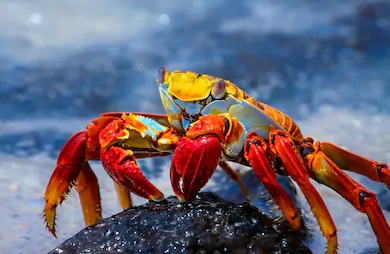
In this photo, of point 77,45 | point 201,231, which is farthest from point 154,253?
point 77,45

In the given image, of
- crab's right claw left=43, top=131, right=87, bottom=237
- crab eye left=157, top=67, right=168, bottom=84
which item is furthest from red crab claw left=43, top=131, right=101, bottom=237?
crab eye left=157, top=67, right=168, bottom=84

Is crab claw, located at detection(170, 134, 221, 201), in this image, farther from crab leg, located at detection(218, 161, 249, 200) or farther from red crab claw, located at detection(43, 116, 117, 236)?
crab leg, located at detection(218, 161, 249, 200)

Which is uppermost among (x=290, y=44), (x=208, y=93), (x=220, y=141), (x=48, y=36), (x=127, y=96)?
(x=48, y=36)

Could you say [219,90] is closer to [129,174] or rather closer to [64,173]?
[129,174]

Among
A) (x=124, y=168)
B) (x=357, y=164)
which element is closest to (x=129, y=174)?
(x=124, y=168)

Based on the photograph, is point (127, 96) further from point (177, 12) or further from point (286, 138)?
point (286, 138)

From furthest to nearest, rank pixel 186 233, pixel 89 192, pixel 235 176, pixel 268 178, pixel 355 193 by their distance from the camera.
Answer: pixel 235 176 < pixel 89 192 < pixel 355 193 < pixel 268 178 < pixel 186 233
